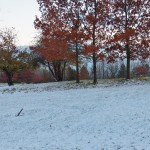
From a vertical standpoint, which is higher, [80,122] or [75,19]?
[75,19]

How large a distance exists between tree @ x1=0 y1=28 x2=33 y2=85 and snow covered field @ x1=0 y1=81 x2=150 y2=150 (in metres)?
26.1

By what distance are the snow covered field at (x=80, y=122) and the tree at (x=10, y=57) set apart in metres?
26.1

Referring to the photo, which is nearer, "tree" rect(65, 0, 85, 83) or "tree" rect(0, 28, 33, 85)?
"tree" rect(65, 0, 85, 83)

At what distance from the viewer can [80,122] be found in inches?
629

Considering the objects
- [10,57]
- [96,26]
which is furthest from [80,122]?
[10,57]

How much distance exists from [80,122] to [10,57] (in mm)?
34724

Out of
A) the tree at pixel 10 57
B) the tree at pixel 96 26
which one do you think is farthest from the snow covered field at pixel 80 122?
the tree at pixel 10 57

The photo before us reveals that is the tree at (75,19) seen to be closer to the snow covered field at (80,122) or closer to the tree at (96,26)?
the tree at (96,26)

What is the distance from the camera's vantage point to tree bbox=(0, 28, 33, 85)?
48.9m

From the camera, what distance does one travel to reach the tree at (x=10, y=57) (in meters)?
48.9

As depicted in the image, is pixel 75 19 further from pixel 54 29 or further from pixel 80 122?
pixel 80 122

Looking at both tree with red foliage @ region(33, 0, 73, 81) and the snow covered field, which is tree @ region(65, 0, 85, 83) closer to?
tree with red foliage @ region(33, 0, 73, 81)

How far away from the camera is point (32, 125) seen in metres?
16.5

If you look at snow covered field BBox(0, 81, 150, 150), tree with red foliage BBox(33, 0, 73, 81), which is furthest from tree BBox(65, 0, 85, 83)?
snow covered field BBox(0, 81, 150, 150)
